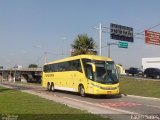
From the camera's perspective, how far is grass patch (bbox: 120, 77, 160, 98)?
31753 mm

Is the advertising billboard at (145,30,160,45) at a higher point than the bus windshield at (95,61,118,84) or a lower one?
higher

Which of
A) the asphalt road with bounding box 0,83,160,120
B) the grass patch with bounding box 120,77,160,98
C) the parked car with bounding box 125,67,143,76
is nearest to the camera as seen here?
the asphalt road with bounding box 0,83,160,120

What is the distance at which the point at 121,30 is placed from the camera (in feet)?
201

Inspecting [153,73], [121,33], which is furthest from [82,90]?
[153,73]

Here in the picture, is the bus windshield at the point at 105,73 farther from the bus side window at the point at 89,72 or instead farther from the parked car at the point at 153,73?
the parked car at the point at 153,73

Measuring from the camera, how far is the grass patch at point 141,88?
3175 cm

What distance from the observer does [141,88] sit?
119ft

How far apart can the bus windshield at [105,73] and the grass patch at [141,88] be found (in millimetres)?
3766

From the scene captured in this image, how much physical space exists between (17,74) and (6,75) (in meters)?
18.5

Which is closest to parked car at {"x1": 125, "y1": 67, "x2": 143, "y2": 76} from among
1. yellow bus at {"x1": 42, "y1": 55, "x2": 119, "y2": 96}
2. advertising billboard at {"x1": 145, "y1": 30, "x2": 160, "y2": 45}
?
advertising billboard at {"x1": 145, "y1": 30, "x2": 160, "y2": 45}

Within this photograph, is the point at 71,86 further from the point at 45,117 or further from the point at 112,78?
the point at 45,117

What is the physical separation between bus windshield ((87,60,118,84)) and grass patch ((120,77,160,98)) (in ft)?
12.4

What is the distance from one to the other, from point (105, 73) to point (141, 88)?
29.0ft

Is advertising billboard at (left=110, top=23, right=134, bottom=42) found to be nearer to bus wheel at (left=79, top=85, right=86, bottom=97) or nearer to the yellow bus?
the yellow bus
